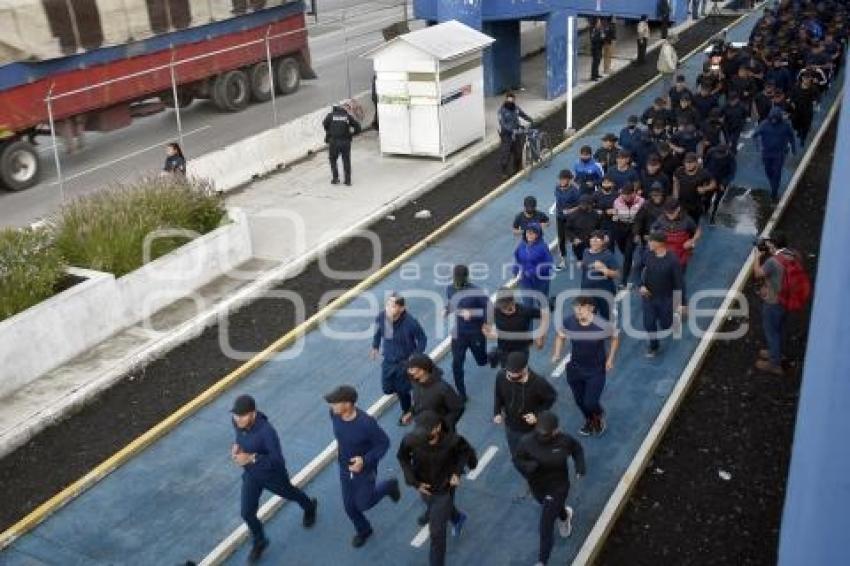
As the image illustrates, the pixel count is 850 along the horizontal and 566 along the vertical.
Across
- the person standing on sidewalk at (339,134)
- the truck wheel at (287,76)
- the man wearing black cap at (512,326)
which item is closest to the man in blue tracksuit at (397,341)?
the man wearing black cap at (512,326)

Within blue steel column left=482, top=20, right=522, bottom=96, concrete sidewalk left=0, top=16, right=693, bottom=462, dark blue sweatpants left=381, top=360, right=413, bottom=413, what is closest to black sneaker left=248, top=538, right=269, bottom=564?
dark blue sweatpants left=381, top=360, right=413, bottom=413

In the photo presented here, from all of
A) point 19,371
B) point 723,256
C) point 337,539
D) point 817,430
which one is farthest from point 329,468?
point 723,256

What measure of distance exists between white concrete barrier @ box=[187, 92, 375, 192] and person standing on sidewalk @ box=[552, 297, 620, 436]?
9.75 metres

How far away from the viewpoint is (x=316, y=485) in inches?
337

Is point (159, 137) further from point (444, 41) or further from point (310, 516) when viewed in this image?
point (310, 516)

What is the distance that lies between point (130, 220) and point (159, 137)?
9.47 m

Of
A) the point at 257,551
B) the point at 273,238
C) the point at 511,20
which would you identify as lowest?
the point at 273,238

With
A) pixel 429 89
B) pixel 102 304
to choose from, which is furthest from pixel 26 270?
pixel 429 89

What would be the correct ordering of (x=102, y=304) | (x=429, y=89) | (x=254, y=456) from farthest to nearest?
(x=429, y=89) → (x=102, y=304) → (x=254, y=456)

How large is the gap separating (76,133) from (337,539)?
46.8ft

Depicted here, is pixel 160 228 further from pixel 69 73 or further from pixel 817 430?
pixel 817 430

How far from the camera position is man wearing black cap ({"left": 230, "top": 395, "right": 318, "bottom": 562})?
22.9 feet

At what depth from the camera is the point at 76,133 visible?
1914 centimetres

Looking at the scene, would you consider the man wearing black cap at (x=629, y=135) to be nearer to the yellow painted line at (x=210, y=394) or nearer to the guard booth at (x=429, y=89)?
the yellow painted line at (x=210, y=394)
